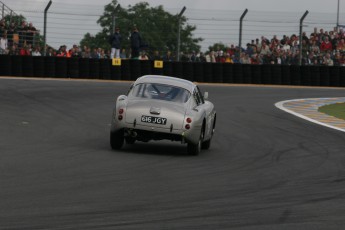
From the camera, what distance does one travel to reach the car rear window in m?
14.1

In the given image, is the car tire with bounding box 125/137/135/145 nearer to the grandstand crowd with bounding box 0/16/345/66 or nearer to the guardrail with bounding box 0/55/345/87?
the guardrail with bounding box 0/55/345/87

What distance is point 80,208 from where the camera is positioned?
325 inches

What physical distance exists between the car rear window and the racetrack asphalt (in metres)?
0.87

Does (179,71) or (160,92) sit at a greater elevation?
(160,92)

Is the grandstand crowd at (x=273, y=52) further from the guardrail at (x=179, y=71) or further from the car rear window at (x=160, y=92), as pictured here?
the car rear window at (x=160, y=92)

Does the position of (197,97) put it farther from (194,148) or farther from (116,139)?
(116,139)

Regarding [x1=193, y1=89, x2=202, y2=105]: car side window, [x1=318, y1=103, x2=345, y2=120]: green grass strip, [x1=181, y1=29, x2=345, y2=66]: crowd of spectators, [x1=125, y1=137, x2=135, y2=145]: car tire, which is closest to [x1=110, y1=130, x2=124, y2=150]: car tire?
[x1=125, y1=137, x2=135, y2=145]: car tire

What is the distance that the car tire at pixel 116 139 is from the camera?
13.7 m

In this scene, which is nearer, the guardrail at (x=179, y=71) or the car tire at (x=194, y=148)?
the car tire at (x=194, y=148)

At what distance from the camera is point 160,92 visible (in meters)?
14.2

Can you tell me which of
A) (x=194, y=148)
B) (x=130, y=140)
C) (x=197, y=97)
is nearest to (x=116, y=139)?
(x=130, y=140)

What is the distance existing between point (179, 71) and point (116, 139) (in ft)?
57.0

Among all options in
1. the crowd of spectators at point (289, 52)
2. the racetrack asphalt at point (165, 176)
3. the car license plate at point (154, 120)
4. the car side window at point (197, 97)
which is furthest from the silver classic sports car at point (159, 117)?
the crowd of spectators at point (289, 52)

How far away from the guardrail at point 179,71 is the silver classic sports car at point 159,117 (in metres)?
15.9
